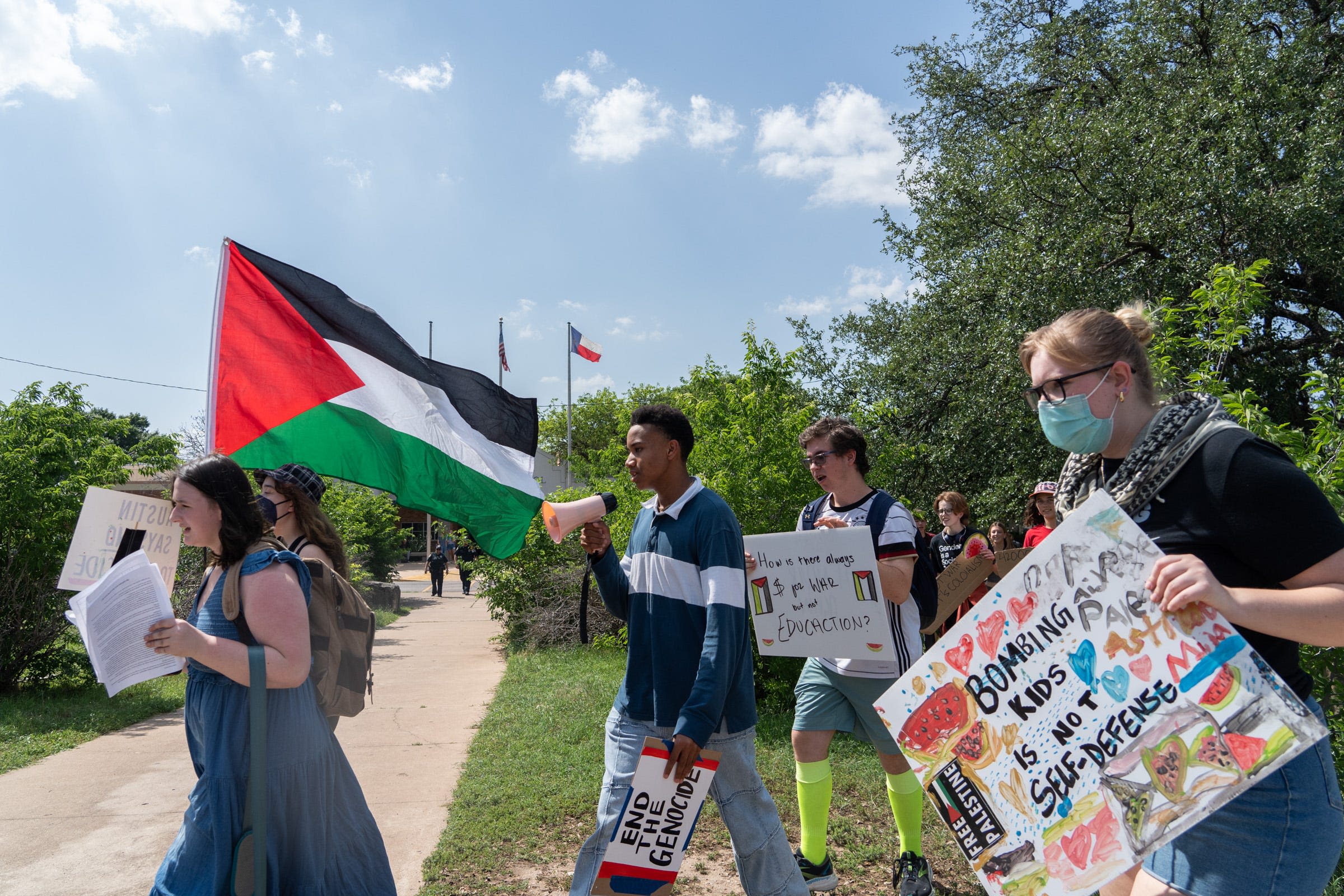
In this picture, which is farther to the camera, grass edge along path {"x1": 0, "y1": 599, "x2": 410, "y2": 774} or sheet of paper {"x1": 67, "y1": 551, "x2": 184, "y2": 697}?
grass edge along path {"x1": 0, "y1": 599, "x2": 410, "y2": 774}

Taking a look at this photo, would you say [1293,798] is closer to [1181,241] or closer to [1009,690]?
[1009,690]

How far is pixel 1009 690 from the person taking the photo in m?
2.20

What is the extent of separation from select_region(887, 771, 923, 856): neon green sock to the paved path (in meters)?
2.39

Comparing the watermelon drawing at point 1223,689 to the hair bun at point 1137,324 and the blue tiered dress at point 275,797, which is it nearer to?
the hair bun at point 1137,324

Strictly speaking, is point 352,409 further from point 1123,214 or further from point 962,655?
point 1123,214

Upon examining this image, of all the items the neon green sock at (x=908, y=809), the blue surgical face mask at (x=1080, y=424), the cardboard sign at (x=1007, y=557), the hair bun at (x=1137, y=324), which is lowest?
the neon green sock at (x=908, y=809)

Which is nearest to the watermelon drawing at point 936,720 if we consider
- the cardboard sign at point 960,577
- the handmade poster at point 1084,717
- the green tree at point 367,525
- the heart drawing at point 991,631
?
the handmade poster at point 1084,717

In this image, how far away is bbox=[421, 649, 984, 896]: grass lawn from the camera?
4602mm

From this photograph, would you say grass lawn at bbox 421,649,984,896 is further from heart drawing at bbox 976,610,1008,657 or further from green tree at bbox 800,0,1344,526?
green tree at bbox 800,0,1344,526

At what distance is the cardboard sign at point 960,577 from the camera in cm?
558

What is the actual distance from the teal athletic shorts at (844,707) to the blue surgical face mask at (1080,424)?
2.28 m

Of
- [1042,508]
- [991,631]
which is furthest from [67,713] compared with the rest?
[991,631]

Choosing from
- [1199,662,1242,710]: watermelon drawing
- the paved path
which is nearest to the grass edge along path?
the paved path

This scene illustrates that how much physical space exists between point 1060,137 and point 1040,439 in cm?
365
